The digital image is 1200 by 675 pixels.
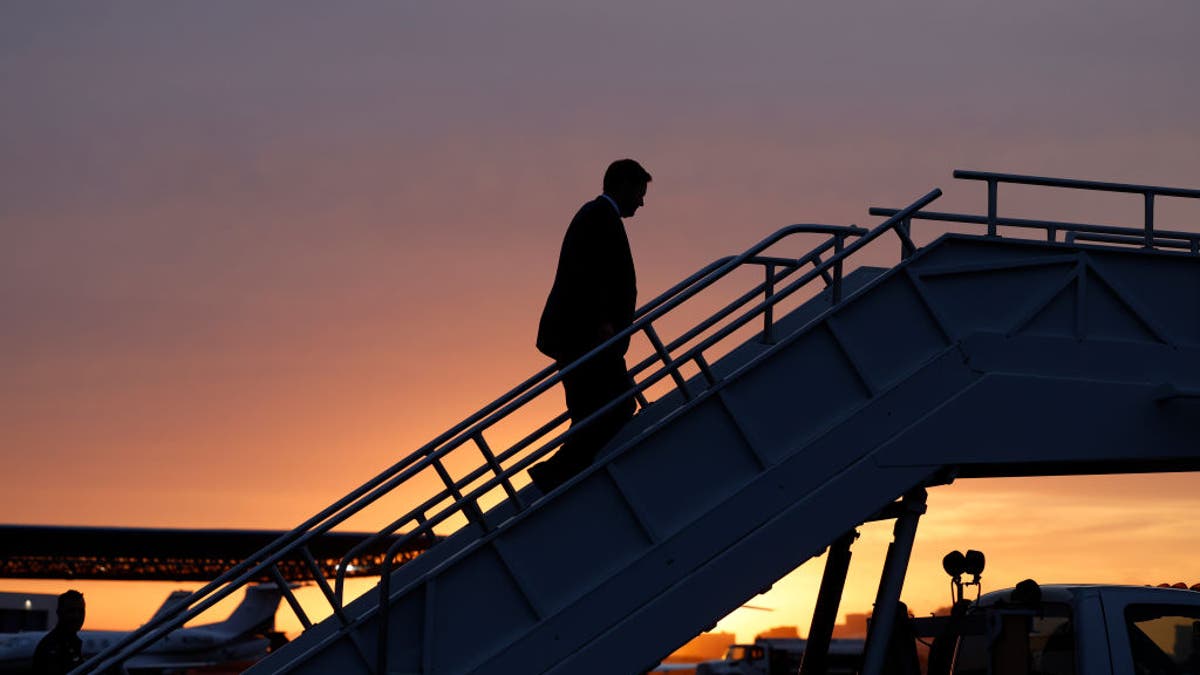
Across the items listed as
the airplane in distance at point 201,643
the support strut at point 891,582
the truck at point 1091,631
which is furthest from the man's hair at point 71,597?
the airplane in distance at point 201,643

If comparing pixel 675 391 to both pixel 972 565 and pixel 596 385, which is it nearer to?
pixel 596 385

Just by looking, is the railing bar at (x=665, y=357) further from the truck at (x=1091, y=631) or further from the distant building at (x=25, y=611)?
the distant building at (x=25, y=611)

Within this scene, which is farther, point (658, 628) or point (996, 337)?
point (996, 337)

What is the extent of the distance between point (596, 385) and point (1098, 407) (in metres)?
2.98

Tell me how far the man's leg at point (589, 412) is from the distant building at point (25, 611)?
83.1 m

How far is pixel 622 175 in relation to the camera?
9.07 m

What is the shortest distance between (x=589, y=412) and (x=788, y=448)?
1.15 m

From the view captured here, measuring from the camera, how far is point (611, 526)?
8273 mm

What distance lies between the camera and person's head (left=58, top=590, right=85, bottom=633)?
393 inches

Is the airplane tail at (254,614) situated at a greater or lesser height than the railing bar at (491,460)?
greater

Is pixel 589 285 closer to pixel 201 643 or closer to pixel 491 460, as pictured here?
pixel 491 460

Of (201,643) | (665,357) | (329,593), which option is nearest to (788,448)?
(665,357)

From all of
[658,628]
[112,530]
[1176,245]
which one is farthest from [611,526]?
[112,530]

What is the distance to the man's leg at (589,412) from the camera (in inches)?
340
